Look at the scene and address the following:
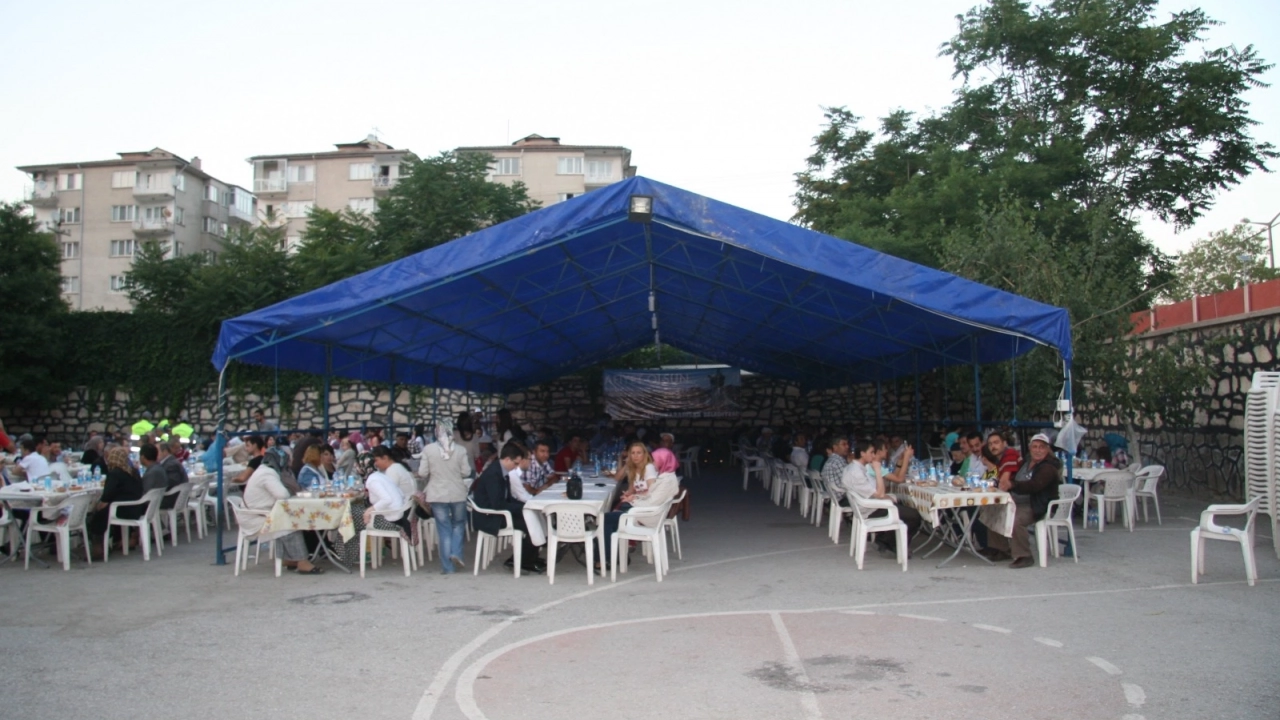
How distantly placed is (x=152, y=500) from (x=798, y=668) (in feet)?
23.6

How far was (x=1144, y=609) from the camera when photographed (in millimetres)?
6859

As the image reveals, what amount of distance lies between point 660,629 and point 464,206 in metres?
19.5

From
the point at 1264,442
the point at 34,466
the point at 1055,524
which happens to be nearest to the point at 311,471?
the point at 34,466

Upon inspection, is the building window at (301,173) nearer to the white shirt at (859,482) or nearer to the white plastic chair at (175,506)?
the white plastic chair at (175,506)

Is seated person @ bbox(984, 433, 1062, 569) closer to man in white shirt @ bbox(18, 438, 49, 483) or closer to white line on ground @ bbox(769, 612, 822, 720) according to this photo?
white line on ground @ bbox(769, 612, 822, 720)

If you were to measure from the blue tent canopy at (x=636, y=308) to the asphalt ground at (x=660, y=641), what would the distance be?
8.22 ft

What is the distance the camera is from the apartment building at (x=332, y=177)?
47.5 m

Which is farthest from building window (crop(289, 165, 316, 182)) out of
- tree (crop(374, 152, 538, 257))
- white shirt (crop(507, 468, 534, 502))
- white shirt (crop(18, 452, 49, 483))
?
white shirt (crop(507, 468, 534, 502))

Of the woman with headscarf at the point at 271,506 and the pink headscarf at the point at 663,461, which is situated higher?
the pink headscarf at the point at 663,461

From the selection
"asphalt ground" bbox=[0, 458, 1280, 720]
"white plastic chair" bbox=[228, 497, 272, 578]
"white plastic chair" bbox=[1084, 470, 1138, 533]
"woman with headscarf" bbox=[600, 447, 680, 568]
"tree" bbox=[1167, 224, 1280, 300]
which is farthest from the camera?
"tree" bbox=[1167, 224, 1280, 300]

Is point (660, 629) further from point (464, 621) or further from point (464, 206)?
point (464, 206)

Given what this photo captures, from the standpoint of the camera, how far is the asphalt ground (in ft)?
15.8

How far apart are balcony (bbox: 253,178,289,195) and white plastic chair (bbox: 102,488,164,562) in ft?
138

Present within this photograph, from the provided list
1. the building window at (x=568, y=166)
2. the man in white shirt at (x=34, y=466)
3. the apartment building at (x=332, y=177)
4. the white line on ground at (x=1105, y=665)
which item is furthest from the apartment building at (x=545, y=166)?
the white line on ground at (x=1105, y=665)
